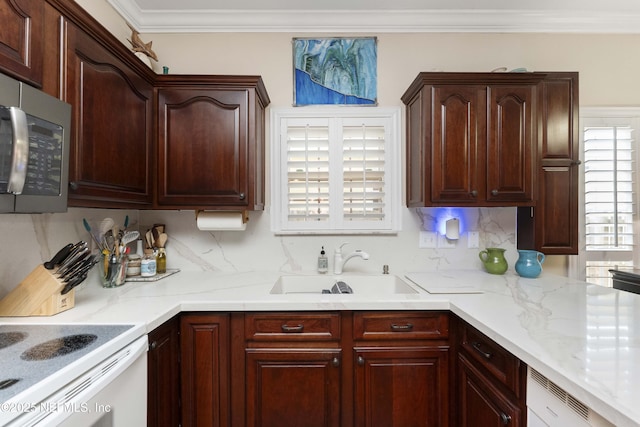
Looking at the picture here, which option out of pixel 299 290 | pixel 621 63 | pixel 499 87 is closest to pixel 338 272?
pixel 299 290

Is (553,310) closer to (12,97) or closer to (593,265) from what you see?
(593,265)

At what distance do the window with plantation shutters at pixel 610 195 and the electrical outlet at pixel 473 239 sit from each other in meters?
0.79

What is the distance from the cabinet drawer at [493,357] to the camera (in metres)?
1.09

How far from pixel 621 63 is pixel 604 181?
0.90 meters

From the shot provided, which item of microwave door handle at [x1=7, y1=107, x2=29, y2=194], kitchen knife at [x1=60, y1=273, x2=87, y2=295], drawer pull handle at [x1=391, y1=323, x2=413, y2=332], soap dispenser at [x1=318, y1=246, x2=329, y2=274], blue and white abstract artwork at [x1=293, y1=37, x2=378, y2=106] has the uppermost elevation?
blue and white abstract artwork at [x1=293, y1=37, x2=378, y2=106]

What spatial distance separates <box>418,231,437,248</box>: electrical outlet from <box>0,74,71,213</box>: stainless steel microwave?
6.63 ft

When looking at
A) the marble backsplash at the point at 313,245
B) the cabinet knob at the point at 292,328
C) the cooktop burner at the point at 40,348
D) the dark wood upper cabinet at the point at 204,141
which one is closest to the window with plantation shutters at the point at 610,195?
the marble backsplash at the point at 313,245

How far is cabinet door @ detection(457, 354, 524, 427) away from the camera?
1.10m

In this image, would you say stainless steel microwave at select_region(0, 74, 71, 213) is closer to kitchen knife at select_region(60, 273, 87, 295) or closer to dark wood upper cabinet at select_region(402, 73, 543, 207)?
kitchen knife at select_region(60, 273, 87, 295)

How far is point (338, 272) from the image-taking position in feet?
6.99

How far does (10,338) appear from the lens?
1.02 meters

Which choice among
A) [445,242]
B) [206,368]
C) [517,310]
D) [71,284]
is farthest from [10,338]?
[445,242]

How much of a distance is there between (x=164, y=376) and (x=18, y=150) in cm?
106

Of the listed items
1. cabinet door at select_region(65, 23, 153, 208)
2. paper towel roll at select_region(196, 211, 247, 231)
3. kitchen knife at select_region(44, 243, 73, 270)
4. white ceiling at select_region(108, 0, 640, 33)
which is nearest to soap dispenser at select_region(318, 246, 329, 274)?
paper towel roll at select_region(196, 211, 247, 231)
